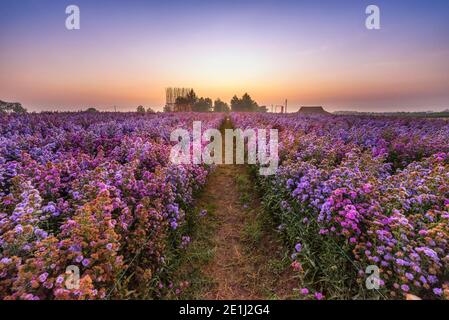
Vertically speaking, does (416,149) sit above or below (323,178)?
above

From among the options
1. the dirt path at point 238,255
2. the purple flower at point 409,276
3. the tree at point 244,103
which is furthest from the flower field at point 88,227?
the tree at point 244,103

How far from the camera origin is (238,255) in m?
4.07

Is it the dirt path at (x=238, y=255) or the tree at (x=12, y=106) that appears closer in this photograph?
the dirt path at (x=238, y=255)

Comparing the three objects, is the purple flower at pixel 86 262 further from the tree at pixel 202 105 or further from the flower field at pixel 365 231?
the tree at pixel 202 105

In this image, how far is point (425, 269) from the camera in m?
2.36

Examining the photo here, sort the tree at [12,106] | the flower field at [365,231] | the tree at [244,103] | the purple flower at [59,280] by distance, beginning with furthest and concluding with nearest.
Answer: the tree at [244,103] < the tree at [12,106] < the flower field at [365,231] < the purple flower at [59,280]

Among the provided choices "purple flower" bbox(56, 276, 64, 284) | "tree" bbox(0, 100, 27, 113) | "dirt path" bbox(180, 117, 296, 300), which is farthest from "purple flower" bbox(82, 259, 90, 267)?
"tree" bbox(0, 100, 27, 113)

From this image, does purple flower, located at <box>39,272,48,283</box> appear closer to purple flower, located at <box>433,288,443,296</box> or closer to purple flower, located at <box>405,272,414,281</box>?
purple flower, located at <box>405,272,414,281</box>

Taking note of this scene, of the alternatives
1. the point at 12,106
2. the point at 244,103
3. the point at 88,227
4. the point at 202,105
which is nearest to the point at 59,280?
the point at 88,227

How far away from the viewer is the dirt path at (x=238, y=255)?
3275 mm

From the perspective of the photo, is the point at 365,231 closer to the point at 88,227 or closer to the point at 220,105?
the point at 88,227
